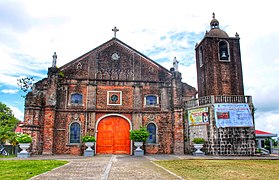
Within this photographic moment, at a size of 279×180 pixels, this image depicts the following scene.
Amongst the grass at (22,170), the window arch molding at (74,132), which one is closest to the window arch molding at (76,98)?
the window arch molding at (74,132)

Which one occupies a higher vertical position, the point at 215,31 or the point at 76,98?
the point at 215,31

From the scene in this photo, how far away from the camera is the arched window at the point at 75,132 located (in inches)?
824

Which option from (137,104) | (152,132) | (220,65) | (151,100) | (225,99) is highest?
(220,65)

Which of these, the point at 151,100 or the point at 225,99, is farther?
the point at 151,100

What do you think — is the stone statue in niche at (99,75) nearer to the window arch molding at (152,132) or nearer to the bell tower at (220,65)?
the window arch molding at (152,132)

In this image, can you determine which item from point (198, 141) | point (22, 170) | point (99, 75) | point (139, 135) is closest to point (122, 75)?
point (99, 75)

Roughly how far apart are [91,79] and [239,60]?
13.2 m

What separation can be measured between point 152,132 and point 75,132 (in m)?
6.49

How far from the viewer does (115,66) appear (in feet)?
74.0

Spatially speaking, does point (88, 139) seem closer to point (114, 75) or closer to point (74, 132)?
point (74, 132)

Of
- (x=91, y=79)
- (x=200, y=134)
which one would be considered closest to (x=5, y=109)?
(x=91, y=79)

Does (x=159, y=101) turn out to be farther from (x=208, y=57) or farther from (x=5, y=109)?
(x=5, y=109)

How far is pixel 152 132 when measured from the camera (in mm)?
→ 21828

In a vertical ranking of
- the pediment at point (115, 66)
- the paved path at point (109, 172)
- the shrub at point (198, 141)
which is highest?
the pediment at point (115, 66)
